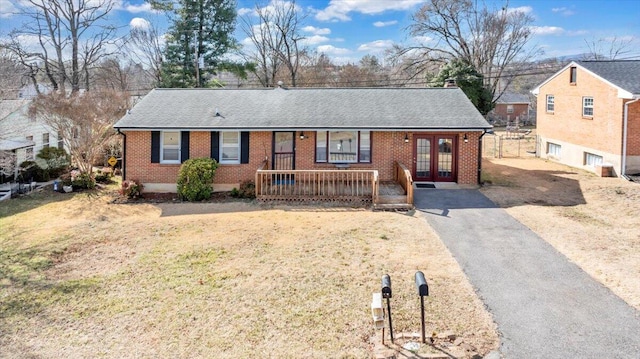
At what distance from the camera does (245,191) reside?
16.0m

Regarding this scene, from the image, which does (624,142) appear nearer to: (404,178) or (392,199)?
(404,178)

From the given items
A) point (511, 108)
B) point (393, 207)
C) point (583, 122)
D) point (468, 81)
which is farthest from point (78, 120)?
point (511, 108)

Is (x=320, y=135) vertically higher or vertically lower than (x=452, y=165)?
higher

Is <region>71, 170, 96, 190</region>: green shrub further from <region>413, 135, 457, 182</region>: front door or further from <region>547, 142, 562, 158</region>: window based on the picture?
<region>547, 142, 562, 158</region>: window

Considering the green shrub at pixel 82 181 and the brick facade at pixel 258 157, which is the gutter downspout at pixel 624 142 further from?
the green shrub at pixel 82 181

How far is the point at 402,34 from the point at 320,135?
1115 inches

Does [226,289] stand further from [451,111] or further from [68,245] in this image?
[451,111]

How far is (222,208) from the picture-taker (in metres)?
14.7

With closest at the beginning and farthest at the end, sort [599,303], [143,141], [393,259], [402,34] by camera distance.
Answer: [599,303] → [393,259] → [143,141] → [402,34]

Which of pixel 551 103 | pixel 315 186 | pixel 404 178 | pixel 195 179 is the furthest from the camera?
pixel 551 103

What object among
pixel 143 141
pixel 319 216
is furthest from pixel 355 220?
pixel 143 141

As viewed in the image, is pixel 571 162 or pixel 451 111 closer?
pixel 451 111

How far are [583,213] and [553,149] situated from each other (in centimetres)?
1302

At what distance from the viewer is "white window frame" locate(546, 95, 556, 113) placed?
2450 centimetres
